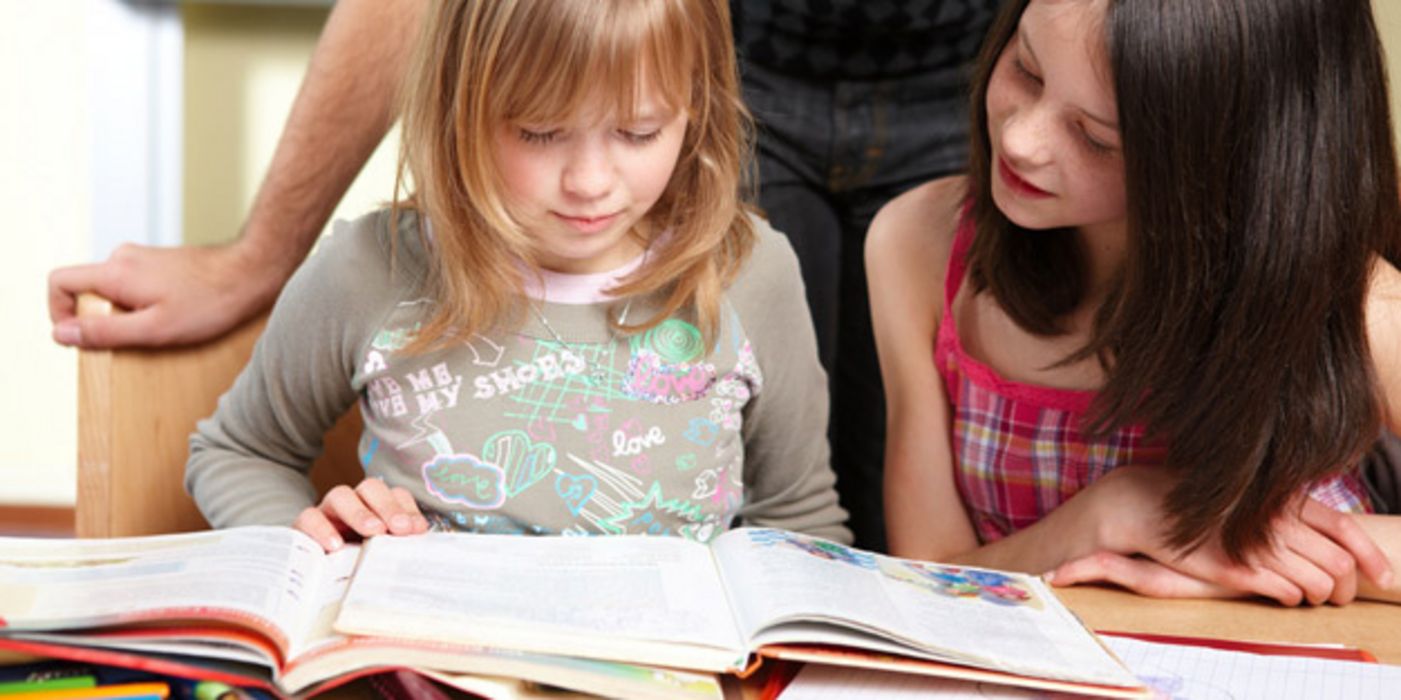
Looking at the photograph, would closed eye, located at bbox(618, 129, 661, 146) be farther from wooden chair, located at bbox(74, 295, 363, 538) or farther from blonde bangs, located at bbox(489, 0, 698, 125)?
wooden chair, located at bbox(74, 295, 363, 538)

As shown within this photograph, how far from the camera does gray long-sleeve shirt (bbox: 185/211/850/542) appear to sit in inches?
42.8

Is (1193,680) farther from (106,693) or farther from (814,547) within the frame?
(106,693)

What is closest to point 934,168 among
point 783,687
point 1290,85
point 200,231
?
point 1290,85

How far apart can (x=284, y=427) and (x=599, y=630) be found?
508 mm

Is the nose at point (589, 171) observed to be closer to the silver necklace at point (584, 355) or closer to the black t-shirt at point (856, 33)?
the silver necklace at point (584, 355)

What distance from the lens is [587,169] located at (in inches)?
38.9

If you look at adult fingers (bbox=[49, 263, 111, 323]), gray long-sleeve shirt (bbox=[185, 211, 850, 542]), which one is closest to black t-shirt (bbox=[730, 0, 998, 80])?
gray long-sleeve shirt (bbox=[185, 211, 850, 542])

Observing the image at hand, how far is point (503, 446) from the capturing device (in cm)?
109

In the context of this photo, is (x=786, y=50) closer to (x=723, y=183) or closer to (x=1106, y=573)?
(x=723, y=183)

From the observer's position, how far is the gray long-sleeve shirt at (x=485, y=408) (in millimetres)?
1087

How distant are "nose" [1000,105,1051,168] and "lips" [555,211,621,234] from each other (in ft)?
0.94

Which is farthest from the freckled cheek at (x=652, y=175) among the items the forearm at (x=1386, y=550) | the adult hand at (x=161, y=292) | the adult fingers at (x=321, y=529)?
the forearm at (x=1386, y=550)

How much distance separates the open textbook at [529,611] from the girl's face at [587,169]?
0.25 m

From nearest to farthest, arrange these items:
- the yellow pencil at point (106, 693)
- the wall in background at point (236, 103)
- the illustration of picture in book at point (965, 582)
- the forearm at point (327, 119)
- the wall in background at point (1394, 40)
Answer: the yellow pencil at point (106, 693)
the illustration of picture in book at point (965, 582)
the forearm at point (327, 119)
the wall in background at point (1394, 40)
the wall in background at point (236, 103)
